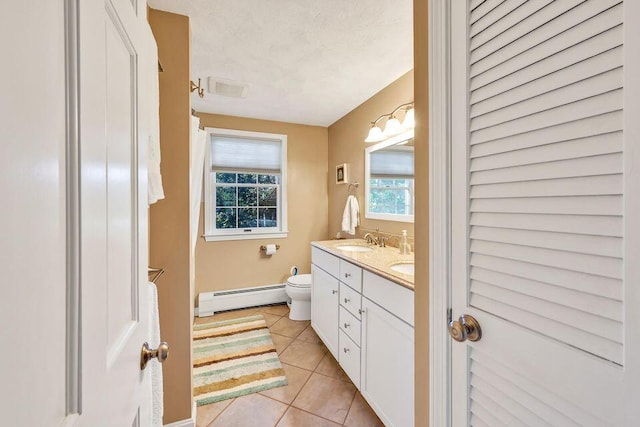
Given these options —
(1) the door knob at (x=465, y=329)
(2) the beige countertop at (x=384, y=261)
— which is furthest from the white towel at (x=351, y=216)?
(1) the door knob at (x=465, y=329)

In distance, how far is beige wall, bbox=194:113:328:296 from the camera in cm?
320

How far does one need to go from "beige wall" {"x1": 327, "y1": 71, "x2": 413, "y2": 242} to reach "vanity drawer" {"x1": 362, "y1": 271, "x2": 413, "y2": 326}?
835mm

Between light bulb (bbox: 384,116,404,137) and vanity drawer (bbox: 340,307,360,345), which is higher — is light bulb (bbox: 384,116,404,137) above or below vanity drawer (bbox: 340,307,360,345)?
above

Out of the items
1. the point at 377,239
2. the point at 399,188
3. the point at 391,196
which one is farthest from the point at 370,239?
the point at 399,188

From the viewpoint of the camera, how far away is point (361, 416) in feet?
5.34

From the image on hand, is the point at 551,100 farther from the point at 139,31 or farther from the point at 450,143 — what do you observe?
the point at 139,31

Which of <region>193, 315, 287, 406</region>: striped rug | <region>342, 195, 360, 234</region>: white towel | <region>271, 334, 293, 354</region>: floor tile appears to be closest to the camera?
<region>193, 315, 287, 406</region>: striped rug

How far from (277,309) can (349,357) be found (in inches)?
62.7

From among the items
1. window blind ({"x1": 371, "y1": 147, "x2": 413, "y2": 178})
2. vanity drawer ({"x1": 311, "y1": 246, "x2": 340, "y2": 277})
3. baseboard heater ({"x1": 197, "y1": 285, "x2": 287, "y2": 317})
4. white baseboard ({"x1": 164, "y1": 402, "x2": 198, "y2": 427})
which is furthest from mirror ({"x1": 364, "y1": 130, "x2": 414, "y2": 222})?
white baseboard ({"x1": 164, "y1": 402, "x2": 198, "y2": 427})

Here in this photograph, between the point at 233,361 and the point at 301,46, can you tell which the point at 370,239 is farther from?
the point at 301,46

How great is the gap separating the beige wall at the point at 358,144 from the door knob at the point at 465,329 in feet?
4.92

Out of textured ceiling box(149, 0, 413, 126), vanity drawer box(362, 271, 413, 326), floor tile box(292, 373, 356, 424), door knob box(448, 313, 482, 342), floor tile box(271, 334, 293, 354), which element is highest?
textured ceiling box(149, 0, 413, 126)

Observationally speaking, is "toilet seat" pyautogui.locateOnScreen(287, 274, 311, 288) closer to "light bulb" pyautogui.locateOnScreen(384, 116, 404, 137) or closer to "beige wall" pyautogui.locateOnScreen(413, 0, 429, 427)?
"light bulb" pyautogui.locateOnScreen(384, 116, 404, 137)
